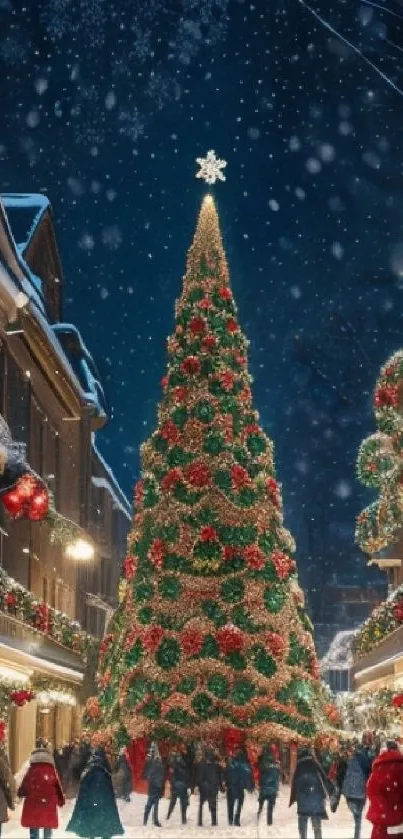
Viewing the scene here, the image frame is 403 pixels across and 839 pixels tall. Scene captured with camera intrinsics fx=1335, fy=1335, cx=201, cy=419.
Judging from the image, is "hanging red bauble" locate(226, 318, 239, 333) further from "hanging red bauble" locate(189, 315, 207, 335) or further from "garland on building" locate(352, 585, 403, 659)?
"garland on building" locate(352, 585, 403, 659)

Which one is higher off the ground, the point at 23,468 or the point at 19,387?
the point at 19,387

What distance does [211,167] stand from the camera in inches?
1096

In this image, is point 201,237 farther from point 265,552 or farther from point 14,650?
point 14,650

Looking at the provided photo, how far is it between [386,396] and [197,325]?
21.2 feet

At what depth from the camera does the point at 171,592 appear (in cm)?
2464

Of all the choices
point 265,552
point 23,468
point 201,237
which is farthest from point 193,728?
point 201,237

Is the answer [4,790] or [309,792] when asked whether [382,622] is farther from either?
[4,790]

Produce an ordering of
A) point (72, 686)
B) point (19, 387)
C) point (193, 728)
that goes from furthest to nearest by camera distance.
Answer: point (72, 686) → point (19, 387) → point (193, 728)

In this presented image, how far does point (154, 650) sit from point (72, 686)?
1925 centimetres

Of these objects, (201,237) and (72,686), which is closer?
(201,237)

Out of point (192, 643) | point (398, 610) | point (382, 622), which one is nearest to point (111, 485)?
point (382, 622)

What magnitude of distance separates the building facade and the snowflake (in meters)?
4.21

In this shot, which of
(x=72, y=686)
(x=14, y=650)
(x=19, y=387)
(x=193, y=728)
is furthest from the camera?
(x=72, y=686)

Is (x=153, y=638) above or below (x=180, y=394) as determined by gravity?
below
